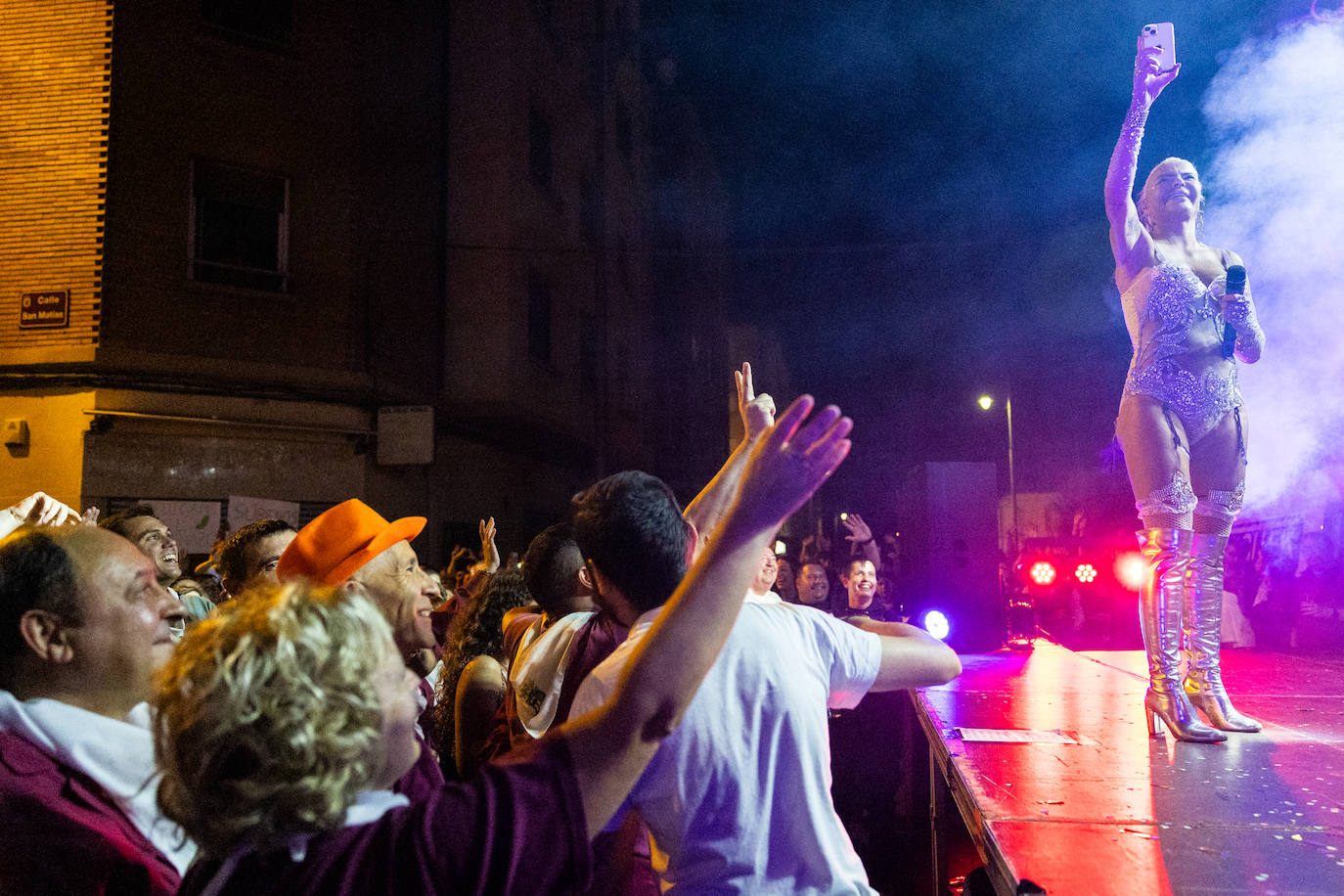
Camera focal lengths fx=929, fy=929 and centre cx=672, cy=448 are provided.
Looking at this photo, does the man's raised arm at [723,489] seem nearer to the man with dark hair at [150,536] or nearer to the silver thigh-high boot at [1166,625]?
the silver thigh-high boot at [1166,625]

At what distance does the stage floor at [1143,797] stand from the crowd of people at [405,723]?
0.79 metres

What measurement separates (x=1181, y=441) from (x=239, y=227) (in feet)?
41.3

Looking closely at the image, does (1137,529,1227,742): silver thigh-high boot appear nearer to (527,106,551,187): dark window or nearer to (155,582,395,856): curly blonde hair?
(155,582,395,856): curly blonde hair

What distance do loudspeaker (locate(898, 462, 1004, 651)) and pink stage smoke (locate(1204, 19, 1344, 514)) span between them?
2.90 meters

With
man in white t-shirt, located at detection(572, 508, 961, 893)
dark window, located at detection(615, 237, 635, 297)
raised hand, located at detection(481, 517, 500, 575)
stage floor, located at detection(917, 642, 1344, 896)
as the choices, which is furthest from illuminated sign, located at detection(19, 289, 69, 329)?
dark window, located at detection(615, 237, 635, 297)

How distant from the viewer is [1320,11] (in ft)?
19.6

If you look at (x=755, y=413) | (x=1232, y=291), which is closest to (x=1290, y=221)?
(x=1232, y=291)

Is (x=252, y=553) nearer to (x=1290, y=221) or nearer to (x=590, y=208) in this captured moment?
(x=1290, y=221)

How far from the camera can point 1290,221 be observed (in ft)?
22.2

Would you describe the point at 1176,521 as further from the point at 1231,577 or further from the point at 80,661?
the point at 1231,577

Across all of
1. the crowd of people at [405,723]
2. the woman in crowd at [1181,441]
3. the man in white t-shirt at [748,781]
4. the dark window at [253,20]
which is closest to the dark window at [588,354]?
the dark window at [253,20]

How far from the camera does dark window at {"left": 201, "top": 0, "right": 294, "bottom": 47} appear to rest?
12.9 m

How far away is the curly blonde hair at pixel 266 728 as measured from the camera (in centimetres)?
123

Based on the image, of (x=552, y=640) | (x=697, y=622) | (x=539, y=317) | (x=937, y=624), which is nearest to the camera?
(x=697, y=622)
